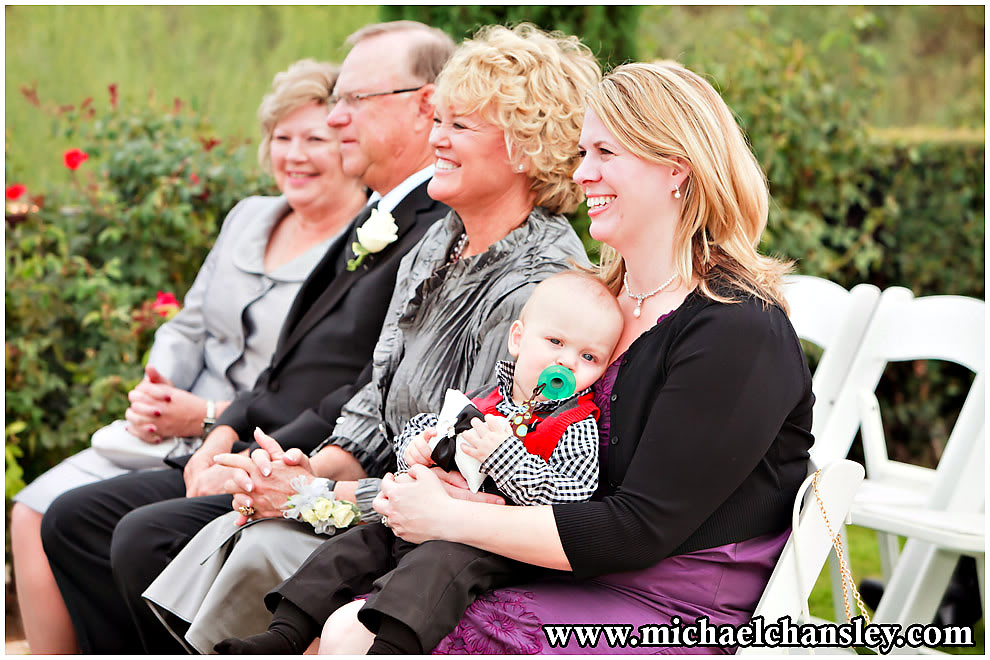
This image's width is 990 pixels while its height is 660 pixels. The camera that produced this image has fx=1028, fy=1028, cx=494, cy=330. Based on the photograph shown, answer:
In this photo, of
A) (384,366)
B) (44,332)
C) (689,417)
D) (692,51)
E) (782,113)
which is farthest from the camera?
(692,51)

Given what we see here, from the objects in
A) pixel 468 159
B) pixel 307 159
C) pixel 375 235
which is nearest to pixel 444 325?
pixel 468 159

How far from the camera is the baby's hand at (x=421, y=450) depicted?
88.4 inches

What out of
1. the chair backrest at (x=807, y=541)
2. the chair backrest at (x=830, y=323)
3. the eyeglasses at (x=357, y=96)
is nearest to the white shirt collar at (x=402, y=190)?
the eyeglasses at (x=357, y=96)

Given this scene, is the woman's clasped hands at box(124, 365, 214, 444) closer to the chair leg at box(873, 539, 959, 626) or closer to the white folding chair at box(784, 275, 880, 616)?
the white folding chair at box(784, 275, 880, 616)

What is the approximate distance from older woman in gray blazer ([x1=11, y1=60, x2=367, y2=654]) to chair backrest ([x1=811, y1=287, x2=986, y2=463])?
6.21 feet

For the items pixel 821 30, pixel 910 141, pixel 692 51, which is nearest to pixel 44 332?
pixel 910 141

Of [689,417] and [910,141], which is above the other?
[910,141]

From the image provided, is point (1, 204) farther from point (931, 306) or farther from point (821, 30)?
point (821, 30)

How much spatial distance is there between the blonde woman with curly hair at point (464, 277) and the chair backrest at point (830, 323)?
47.4 inches

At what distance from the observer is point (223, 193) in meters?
5.04

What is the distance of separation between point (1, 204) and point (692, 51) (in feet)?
18.2

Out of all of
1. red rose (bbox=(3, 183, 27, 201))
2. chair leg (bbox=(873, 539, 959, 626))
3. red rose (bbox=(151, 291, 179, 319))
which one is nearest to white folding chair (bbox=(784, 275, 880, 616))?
chair leg (bbox=(873, 539, 959, 626))

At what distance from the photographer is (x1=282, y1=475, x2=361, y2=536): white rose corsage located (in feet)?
8.12

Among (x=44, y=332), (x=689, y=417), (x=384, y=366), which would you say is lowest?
(x=44, y=332)
